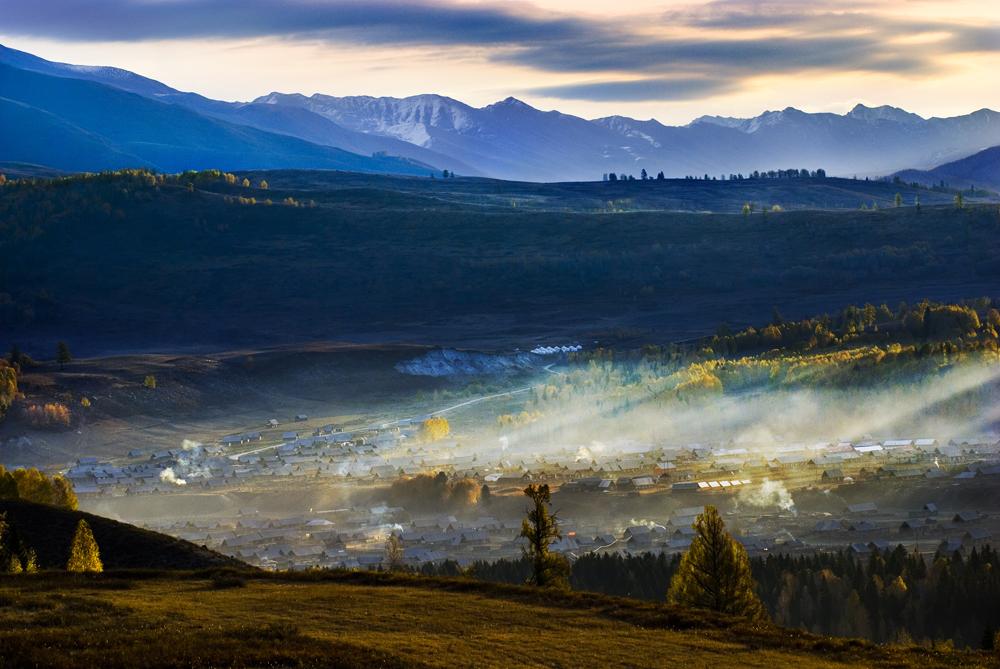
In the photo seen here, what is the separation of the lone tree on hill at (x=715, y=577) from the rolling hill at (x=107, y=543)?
862 inches

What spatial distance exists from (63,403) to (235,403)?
2629cm

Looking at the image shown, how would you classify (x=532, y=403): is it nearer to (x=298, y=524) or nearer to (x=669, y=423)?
(x=669, y=423)

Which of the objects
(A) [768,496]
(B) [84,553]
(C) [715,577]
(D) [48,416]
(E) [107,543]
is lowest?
(D) [48,416]

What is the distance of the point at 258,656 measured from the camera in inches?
1580

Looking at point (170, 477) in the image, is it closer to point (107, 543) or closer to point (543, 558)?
point (107, 543)

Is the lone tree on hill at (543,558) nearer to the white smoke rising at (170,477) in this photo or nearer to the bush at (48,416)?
the white smoke rising at (170,477)

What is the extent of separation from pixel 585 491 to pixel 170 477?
43622 millimetres

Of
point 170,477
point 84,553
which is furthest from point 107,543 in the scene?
point 170,477

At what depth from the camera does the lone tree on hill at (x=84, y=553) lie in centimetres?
6431

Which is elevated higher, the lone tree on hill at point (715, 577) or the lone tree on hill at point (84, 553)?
the lone tree on hill at point (84, 553)

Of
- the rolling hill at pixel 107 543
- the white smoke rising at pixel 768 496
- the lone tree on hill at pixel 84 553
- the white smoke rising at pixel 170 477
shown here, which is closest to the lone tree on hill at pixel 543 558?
the rolling hill at pixel 107 543

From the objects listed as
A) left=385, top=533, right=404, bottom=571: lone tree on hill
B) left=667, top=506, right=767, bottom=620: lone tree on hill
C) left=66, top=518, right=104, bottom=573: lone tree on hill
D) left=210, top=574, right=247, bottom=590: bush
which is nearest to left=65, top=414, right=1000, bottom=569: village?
left=385, top=533, right=404, bottom=571: lone tree on hill

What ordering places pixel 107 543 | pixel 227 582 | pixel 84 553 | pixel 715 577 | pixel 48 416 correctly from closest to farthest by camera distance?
1. pixel 227 582
2. pixel 84 553
3. pixel 715 577
4. pixel 107 543
5. pixel 48 416

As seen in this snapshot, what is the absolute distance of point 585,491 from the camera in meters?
130
